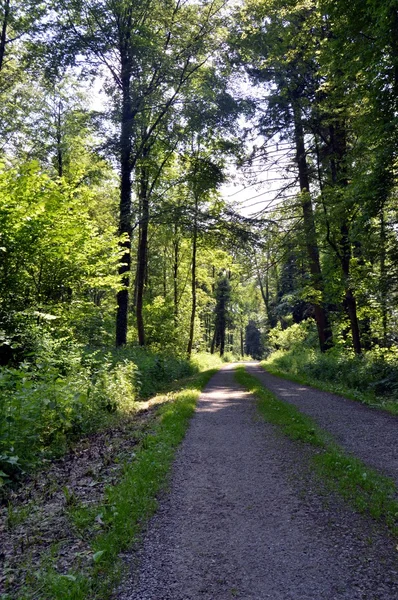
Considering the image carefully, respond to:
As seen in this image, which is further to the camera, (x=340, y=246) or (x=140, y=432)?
(x=340, y=246)

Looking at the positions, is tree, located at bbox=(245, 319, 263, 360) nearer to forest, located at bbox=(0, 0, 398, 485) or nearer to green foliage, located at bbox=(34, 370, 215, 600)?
forest, located at bbox=(0, 0, 398, 485)

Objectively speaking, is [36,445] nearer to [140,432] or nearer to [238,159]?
[140,432]

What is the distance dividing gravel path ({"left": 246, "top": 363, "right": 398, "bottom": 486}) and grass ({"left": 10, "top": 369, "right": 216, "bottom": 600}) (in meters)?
3.09

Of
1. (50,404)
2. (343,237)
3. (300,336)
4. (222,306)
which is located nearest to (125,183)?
(343,237)

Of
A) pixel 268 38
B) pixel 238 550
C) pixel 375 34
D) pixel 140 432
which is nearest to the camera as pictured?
pixel 238 550

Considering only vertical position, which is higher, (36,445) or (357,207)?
(357,207)

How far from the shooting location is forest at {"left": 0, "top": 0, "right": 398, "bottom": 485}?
828 cm

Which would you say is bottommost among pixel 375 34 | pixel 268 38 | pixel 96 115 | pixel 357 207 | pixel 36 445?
pixel 36 445

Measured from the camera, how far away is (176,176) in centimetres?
2272

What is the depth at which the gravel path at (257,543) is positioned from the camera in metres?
2.99

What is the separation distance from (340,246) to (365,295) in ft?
7.35

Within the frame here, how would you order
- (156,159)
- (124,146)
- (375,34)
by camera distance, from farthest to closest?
(156,159)
(124,146)
(375,34)

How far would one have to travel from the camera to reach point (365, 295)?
51.4 feet

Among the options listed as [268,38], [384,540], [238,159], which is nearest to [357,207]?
[238,159]
